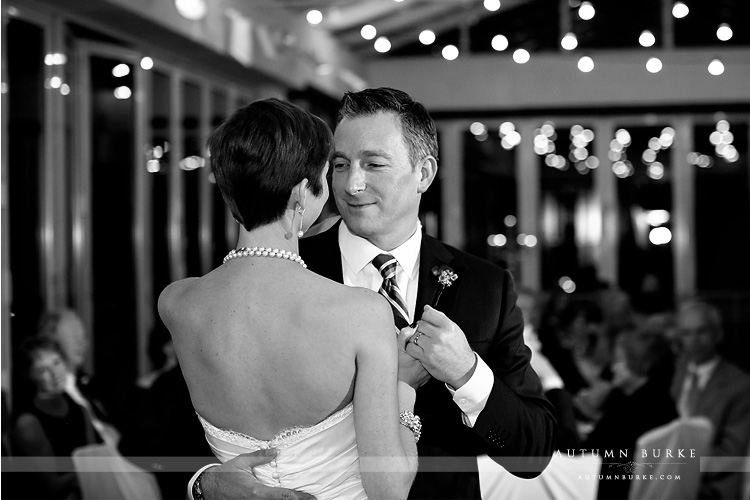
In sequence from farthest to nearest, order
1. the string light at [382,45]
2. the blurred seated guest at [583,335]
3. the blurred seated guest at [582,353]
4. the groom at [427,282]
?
the blurred seated guest at [583,335] < the blurred seated guest at [582,353] < the string light at [382,45] < the groom at [427,282]

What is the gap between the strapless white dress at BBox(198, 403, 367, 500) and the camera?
1.65 m

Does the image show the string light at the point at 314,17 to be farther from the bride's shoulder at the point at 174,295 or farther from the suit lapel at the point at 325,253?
the bride's shoulder at the point at 174,295

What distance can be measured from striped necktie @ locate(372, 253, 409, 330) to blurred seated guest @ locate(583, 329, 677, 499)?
6.56 ft

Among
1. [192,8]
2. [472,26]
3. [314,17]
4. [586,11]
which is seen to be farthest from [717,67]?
[586,11]

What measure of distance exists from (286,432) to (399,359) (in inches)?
9.8

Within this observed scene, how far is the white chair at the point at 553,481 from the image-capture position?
2977mm

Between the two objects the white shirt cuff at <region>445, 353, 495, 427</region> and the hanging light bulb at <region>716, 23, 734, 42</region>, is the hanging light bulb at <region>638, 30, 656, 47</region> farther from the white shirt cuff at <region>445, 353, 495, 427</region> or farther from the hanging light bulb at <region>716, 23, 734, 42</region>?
the white shirt cuff at <region>445, 353, 495, 427</region>

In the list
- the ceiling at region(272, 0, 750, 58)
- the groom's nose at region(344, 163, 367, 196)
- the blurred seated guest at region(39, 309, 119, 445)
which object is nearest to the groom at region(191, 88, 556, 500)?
the groom's nose at region(344, 163, 367, 196)

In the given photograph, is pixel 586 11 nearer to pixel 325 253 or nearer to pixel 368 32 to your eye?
pixel 368 32

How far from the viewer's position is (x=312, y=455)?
5.47ft

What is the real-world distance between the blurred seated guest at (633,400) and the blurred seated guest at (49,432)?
2095 millimetres

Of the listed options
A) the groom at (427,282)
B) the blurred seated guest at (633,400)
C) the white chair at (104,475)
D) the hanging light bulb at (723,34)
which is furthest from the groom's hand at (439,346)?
the hanging light bulb at (723,34)

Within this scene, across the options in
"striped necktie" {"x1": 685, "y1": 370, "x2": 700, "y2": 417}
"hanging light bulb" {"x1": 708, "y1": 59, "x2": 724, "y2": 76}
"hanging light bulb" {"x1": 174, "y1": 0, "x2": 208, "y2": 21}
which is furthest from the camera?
"hanging light bulb" {"x1": 174, "y1": 0, "x2": 208, "y2": 21}

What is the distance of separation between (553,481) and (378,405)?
189 centimetres
